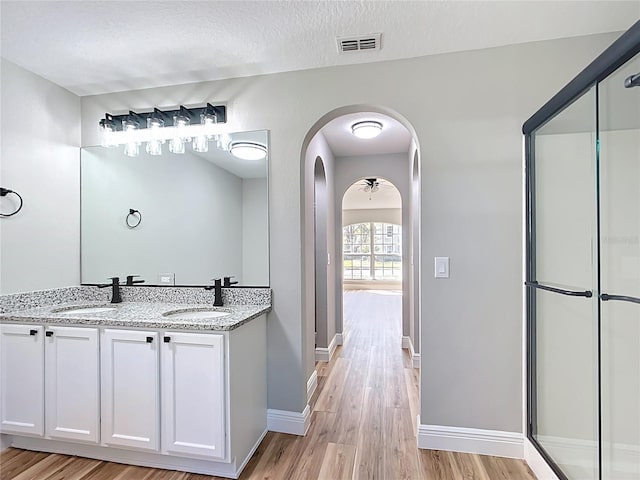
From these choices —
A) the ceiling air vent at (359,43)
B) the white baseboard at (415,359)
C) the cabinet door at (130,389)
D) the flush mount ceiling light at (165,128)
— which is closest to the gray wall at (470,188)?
the ceiling air vent at (359,43)

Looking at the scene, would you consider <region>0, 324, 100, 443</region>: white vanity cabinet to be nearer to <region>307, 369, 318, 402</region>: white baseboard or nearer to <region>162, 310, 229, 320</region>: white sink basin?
<region>162, 310, 229, 320</region>: white sink basin

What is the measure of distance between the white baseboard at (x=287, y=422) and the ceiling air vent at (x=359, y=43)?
94.8 inches

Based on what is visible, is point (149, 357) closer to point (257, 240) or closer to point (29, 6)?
point (257, 240)

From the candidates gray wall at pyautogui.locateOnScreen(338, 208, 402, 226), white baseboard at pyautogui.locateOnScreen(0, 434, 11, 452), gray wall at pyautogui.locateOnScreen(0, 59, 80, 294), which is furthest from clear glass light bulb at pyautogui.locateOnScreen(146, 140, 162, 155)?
gray wall at pyautogui.locateOnScreen(338, 208, 402, 226)

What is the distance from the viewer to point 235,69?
230 cm

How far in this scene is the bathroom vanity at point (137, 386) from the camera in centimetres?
186

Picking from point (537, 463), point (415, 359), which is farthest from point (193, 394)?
point (415, 359)

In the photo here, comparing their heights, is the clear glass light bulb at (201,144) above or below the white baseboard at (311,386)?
above

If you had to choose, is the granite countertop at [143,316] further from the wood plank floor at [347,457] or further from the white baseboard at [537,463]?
the white baseboard at [537,463]

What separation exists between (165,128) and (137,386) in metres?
1.81

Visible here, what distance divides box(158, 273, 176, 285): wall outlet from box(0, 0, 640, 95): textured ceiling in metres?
1.45

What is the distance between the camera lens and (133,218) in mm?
2668

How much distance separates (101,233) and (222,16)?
190 cm

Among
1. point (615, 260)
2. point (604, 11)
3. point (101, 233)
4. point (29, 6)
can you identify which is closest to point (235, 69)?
point (29, 6)
